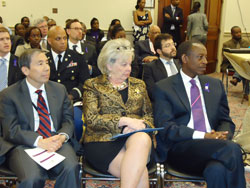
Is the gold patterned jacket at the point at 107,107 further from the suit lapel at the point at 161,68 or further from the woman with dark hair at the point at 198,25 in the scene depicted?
the woman with dark hair at the point at 198,25

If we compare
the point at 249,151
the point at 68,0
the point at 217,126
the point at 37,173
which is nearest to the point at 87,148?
the point at 37,173

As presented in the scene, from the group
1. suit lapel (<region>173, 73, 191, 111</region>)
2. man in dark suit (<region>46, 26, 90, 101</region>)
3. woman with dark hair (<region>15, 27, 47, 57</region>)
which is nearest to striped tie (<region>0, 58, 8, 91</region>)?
man in dark suit (<region>46, 26, 90, 101</region>)

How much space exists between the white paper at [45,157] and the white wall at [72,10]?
735cm

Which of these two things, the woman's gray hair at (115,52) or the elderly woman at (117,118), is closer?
the elderly woman at (117,118)

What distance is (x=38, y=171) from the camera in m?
2.11

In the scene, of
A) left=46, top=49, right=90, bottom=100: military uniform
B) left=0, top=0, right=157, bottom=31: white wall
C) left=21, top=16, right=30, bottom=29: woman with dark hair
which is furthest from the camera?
left=0, top=0, right=157, bottom=31: white wall

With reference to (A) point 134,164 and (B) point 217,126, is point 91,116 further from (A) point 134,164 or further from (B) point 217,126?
(B) point 217,126

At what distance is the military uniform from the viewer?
3602mm

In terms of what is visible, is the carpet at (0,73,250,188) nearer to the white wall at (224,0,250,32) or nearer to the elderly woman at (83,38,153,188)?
the elderly woman at (83,38,153,188)

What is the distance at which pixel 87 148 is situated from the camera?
242 cm

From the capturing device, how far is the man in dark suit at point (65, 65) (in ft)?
11.8

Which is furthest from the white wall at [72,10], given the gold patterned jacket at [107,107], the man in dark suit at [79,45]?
the gold patterned jacket at [107,107]

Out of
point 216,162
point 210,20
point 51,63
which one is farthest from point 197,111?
point 210,20

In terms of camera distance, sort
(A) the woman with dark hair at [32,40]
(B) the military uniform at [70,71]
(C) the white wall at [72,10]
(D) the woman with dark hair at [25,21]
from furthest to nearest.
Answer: (C) the white wall at [72,10]
(D) the woman with dark hair at [25,21]
(A) the woman with dark hair at [32,40]
(B) the military uniform at [70,71]
